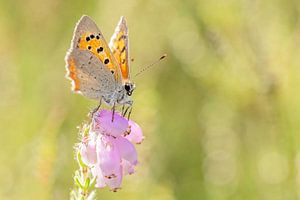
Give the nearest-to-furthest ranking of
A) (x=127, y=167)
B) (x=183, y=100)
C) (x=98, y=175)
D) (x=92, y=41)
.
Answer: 1. (x=98, y=175)
2. (x=127, y=167)
3. (x=92, y=41)
4. (x=183, y=100)

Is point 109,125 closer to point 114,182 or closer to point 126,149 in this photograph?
point 126,149

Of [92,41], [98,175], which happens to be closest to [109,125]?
[98,175]

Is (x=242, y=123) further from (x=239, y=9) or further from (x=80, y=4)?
(x=80, y=4)

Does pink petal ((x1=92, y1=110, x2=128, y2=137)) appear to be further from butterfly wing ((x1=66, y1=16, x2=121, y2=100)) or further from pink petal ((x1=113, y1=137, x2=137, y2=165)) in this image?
butterfly wing ((x1=66, y1=16, x2=121, y2=100))

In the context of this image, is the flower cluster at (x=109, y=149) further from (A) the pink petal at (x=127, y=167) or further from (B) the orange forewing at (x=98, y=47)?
(B) the orange forewing at (x=98, y=47)

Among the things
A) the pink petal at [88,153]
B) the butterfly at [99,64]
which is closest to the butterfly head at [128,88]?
the butterfly at [99,64]

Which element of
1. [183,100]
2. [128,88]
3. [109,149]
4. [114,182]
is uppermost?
[183,100]

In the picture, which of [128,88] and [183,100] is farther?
[183,100]
